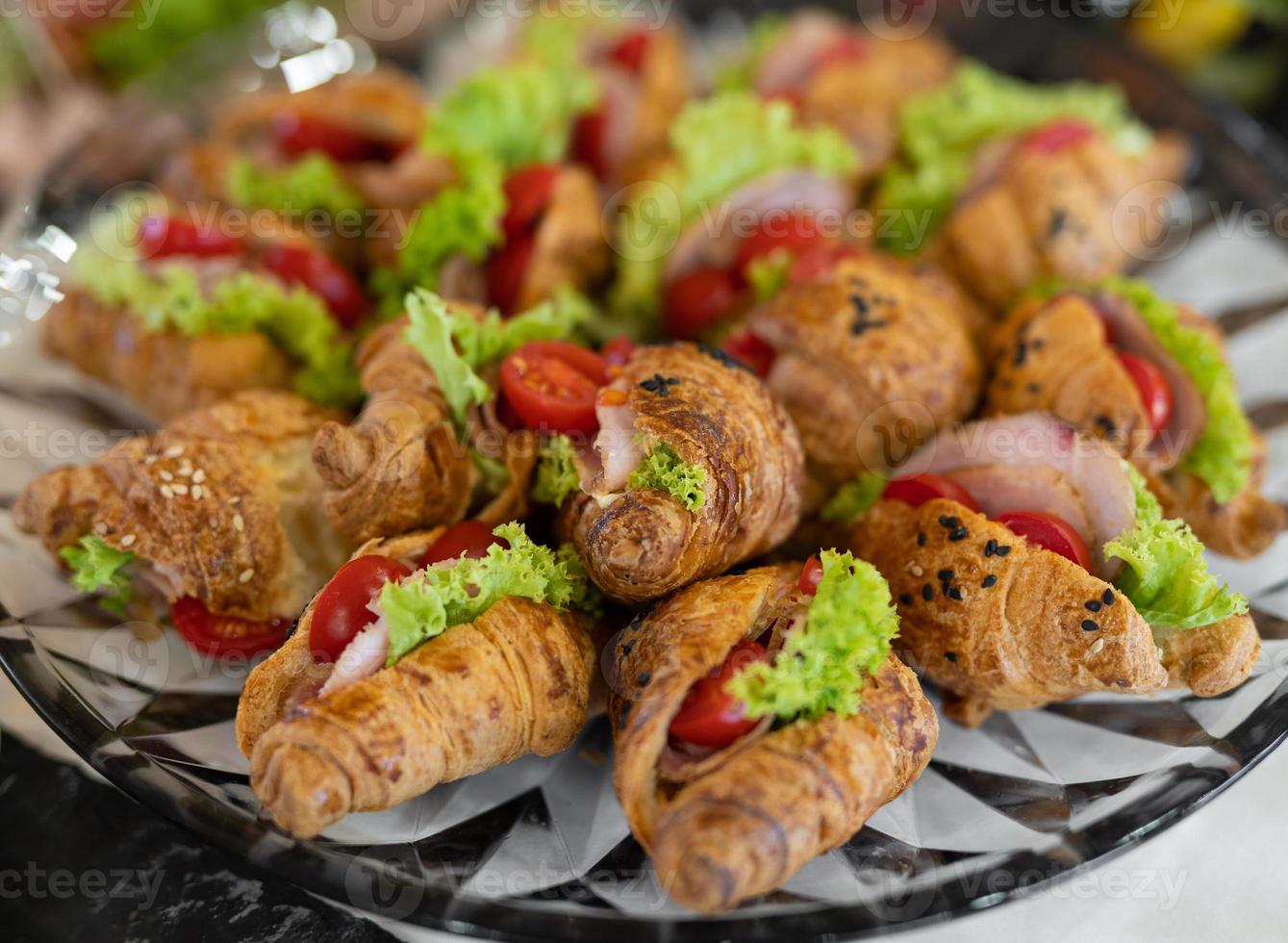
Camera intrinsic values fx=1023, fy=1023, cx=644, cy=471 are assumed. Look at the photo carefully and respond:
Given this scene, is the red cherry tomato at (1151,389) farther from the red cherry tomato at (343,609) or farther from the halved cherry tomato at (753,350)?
the red cherry tomato at (343,609)

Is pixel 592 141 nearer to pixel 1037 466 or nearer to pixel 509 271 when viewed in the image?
pixel 509 271

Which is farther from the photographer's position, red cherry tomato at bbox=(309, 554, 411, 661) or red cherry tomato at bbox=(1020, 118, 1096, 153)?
red cherry tomato at bbox=(1020, 118, 1096, 153)

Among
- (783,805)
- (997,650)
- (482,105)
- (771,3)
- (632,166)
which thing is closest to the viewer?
(783,805)

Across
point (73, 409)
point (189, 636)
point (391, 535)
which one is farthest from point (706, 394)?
point (73, 409)

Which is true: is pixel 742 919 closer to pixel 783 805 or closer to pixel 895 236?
pixel 783 805

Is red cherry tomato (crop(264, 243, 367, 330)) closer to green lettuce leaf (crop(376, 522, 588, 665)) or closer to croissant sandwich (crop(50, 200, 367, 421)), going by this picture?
croissant sandwich (crop(50, 200, 367, 421))

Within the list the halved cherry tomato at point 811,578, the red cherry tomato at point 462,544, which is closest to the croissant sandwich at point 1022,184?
the halved cherry tomato at point 811,578

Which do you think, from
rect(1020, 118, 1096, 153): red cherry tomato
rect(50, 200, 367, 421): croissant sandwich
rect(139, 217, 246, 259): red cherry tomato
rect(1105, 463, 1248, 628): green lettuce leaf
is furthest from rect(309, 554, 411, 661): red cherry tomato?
rect(1020, 118, 1096, 153): red cherry tomato

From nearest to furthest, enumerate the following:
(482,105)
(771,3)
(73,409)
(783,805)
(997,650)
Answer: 1. (783,805)
2. (997,650)
3. (73,409)
4. (482,105)
5. (771,3)
